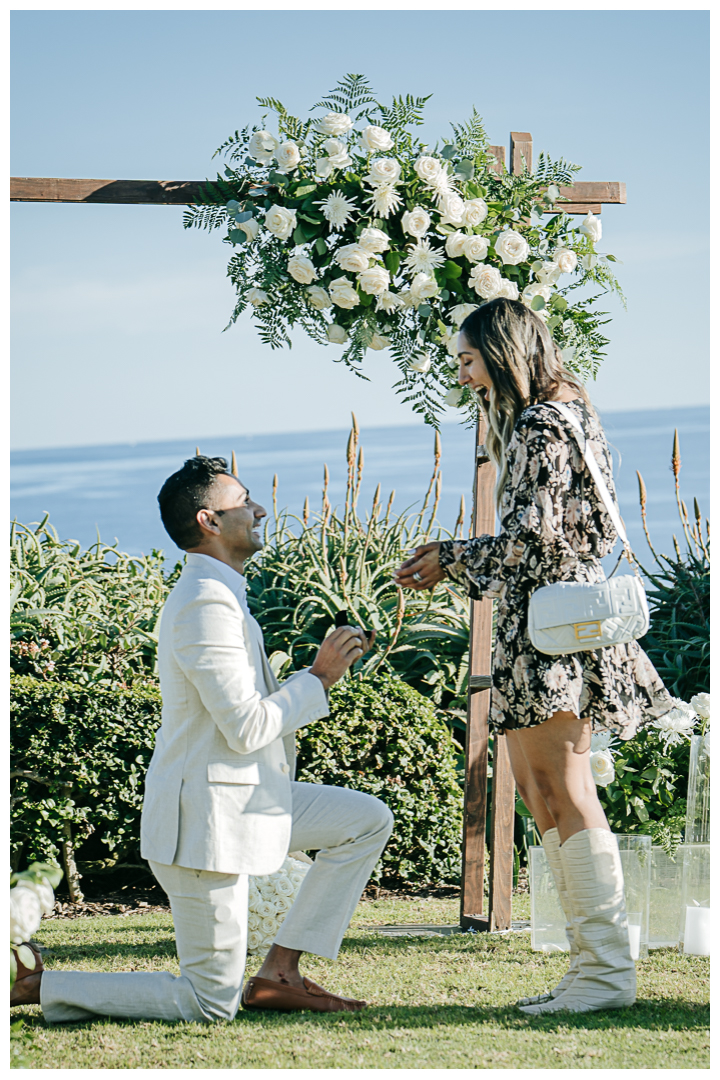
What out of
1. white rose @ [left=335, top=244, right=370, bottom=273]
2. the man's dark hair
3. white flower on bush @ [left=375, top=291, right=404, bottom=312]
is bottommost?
the man's dark hair

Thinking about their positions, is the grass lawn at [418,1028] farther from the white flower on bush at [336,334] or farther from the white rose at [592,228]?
the white rose at [592,228]

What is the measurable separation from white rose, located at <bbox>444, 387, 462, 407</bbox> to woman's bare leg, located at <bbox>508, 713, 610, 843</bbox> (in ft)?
4.35

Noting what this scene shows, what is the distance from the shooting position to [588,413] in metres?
2.94

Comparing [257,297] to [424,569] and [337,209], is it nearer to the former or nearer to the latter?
[337,209]

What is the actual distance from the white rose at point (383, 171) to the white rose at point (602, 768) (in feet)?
7.15

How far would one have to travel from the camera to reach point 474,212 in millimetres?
3518

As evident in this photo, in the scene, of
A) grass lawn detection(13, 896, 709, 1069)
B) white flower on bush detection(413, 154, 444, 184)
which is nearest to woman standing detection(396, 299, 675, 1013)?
grass lawn detection(13, 896, 709, 1069)

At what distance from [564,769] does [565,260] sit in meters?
1.77

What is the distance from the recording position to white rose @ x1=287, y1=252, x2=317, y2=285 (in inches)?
139

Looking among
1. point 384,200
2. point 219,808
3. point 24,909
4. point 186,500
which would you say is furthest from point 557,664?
point 384,200

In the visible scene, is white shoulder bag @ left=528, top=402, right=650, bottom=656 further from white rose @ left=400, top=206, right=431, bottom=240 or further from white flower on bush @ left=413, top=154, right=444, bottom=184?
white flower on bush @ left=413, top=154, right=444, bottom=184

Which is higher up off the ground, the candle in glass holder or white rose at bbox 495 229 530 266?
white rose at bbox 495 229 530 266

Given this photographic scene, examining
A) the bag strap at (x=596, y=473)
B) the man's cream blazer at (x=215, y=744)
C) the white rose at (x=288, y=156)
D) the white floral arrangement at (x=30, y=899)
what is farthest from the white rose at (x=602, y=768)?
the white rose at (x=288, y=156)

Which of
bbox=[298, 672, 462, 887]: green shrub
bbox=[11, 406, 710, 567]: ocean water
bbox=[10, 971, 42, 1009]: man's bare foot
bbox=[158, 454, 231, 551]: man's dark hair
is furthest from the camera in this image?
bbox=[11, 406, 710, 567]: ocean water
